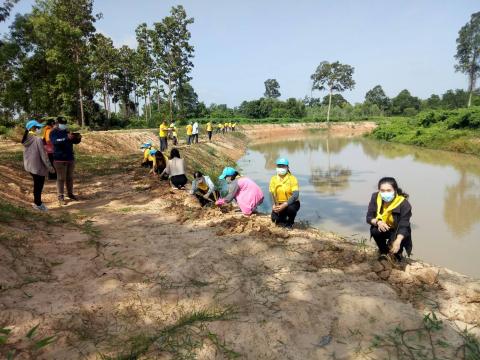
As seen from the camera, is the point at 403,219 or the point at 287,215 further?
the point at 287,215

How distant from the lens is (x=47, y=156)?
645cm

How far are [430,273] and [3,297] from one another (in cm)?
437

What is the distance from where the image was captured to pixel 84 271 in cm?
411

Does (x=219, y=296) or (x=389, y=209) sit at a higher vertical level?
(x=389, y=209)

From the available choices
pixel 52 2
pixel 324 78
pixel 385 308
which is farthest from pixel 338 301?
pixel 324 78

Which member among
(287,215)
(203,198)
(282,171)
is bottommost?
(203,198)

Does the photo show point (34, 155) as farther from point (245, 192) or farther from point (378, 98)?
point (378, 98)

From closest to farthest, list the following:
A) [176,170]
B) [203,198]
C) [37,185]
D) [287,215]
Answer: [287,215] → [37,185] → [203,198] → [176,170]

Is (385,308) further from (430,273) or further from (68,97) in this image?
(68,97)

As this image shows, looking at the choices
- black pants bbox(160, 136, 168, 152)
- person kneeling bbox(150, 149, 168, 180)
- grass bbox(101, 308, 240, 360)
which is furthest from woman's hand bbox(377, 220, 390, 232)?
black pants bbox(160, 136, 168, 152)

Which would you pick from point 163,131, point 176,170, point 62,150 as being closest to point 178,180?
point 176,170

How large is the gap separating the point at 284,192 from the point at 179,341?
3.16 meters

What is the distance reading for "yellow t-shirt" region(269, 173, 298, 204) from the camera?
18.1 ft

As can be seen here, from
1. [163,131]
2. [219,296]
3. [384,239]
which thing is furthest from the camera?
[163,131]
